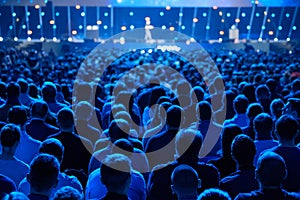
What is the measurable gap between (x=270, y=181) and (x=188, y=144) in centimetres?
112

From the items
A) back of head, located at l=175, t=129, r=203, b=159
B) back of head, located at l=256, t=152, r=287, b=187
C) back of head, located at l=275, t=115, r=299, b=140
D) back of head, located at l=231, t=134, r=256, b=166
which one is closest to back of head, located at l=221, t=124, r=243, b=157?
back of head, located at l=275, t=115, r=299, b=140

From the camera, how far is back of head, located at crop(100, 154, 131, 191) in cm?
352

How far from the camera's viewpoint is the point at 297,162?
184 inches

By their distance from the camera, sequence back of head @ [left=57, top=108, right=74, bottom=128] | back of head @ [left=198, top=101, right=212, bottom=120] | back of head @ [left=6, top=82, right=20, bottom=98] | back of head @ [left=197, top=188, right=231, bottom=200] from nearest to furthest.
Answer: back of head @ [left=197, top=188, right=231, bottom=200]
back of head @ [left=57, top=108, right=74, bottom=128]
back of head @ [left=198, top=101, right=212, bottom=120]
back of head @ [left=6, top=82, right=20, bottom=98]

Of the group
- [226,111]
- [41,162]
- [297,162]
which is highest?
[41,162]

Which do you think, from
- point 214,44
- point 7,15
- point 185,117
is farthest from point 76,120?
point 7,15

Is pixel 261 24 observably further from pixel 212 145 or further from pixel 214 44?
pixel 212 145

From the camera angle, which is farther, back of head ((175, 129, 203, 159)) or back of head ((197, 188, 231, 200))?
back of head ((175, 129, 203, 159))

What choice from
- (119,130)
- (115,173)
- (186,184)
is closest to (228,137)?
(119,130)

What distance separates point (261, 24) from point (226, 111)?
32.8 metres

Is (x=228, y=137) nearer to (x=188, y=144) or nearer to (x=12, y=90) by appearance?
(x=188, y=144)

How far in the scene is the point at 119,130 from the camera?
5.70 metres

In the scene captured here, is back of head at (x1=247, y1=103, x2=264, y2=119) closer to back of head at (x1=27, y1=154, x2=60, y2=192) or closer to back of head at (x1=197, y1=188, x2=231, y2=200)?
back of head at (x1=27, y1=154, x2=60, y2=192)

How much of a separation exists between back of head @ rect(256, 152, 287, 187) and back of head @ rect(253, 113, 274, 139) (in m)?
1.91
